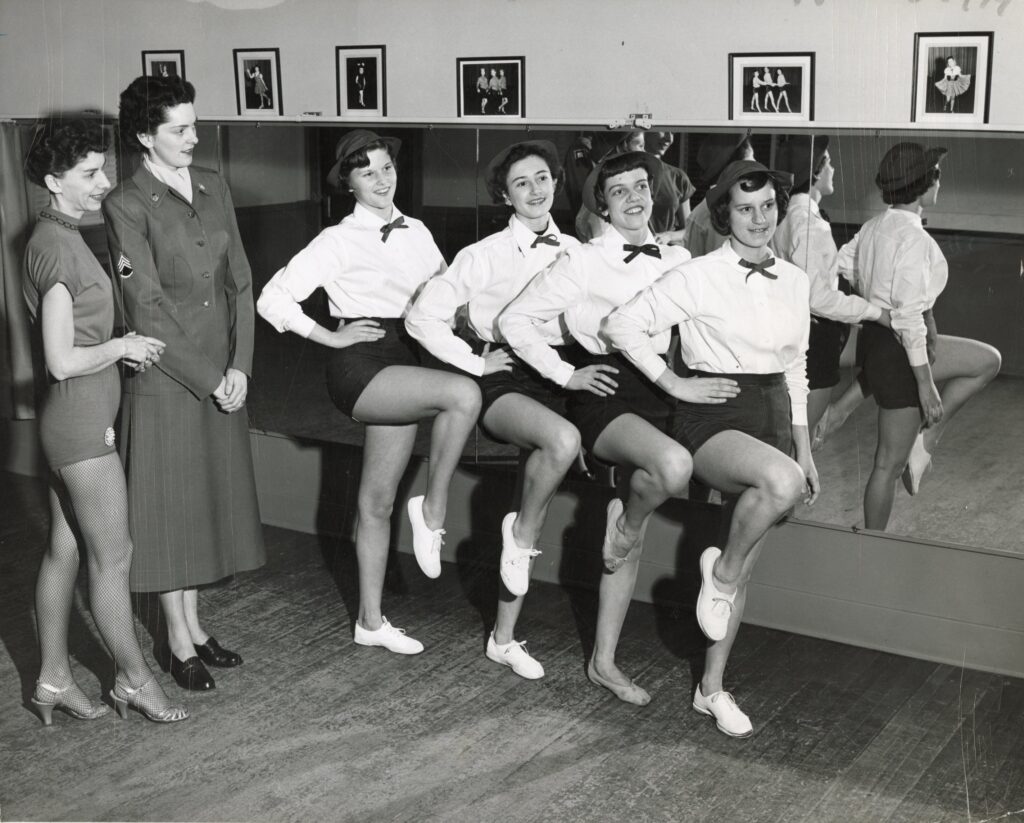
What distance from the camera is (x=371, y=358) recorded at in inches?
168

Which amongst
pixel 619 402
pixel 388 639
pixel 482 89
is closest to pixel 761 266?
pixel 619 402

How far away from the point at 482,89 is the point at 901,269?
1506 mm

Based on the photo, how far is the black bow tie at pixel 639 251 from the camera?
3.94 metres

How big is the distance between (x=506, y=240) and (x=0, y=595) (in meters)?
2.28

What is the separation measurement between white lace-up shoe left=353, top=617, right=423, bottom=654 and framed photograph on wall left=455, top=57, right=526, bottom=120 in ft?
5.77

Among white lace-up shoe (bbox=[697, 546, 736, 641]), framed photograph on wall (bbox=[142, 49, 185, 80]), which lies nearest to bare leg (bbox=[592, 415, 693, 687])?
white lace-up shoe (bbox=[697, 546, 736, 641])

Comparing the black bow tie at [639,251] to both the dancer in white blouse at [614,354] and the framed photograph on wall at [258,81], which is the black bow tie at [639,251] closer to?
the dancer in white blouse at [614,354]

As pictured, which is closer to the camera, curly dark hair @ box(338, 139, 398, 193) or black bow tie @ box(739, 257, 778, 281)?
black bow tie @ box(739, 257, 778, 281)

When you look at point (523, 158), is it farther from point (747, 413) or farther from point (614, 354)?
point (747, 413)

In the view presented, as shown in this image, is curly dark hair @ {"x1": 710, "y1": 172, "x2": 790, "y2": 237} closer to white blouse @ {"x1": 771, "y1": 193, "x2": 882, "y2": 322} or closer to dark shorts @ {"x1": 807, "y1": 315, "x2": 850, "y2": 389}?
white blouse @ {"x1": 771, "y1": 193, "x2": 882, "y2": 322}

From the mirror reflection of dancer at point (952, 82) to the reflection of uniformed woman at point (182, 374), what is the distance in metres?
2.16

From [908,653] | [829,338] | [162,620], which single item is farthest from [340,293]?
[908,653]

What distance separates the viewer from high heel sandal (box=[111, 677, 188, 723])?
3.91 metres

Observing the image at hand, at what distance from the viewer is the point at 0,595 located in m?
4.76
